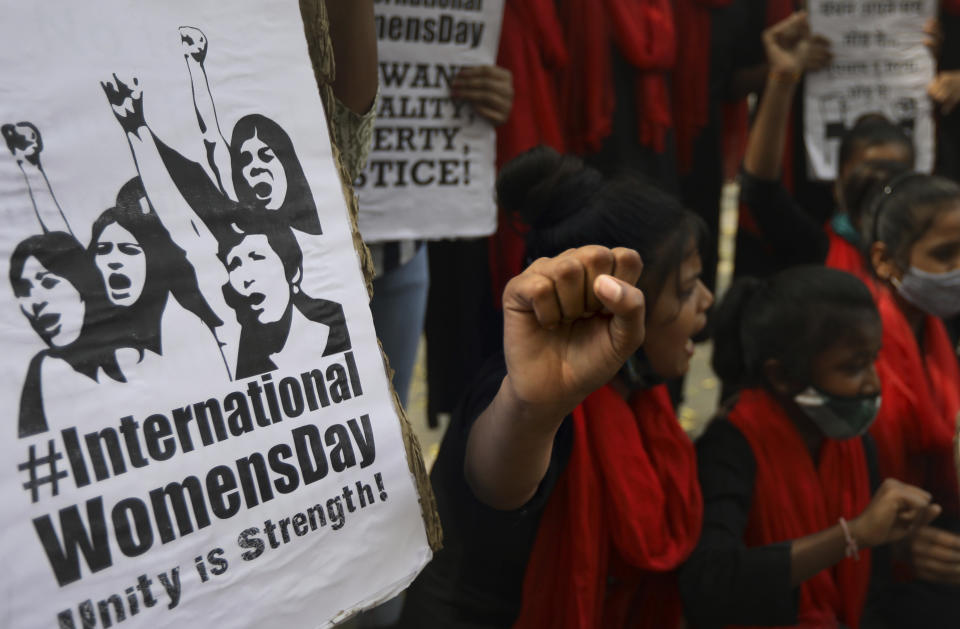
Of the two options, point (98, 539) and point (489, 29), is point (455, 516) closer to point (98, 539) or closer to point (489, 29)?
point (98, 539)

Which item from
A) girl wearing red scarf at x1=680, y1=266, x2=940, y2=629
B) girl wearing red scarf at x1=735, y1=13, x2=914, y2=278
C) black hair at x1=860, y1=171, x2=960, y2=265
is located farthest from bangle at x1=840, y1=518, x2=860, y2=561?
girl wearing red scarf at x1=735, y1=13, x2=914, y2=278

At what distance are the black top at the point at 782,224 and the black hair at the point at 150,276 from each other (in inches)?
79.4

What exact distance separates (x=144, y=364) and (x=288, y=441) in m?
0.19

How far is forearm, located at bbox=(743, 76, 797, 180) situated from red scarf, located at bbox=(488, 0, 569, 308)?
633 millimetres

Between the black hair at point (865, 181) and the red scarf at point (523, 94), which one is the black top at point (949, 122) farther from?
the red scarf at point (523, 94)

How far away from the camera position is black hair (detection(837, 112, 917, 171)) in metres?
2.79

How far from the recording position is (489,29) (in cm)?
204

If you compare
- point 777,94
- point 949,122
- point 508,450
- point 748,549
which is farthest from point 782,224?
point 508,450

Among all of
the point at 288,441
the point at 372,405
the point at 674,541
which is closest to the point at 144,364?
the point at 288,441

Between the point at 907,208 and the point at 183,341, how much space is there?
6.68 ft

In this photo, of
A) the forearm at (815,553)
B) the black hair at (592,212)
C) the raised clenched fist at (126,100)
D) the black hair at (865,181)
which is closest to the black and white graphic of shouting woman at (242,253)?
the raised clenched fist at (126,100)

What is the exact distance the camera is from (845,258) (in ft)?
8.41

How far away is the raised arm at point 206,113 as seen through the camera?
39.9 inches

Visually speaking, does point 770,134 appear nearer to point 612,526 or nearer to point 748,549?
point 748,549
